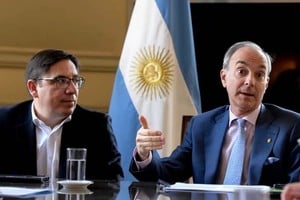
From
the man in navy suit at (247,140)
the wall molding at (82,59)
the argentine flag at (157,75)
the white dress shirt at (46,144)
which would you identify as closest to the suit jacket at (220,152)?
the man in navy suit at (247,140)

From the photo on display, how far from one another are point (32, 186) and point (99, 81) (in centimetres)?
183

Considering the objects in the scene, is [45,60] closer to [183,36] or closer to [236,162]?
[236,162]

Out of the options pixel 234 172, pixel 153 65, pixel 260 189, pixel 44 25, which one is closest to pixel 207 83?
pixel 153 65

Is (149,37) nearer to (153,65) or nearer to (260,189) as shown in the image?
(153,65)

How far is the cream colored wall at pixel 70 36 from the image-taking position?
388 cm

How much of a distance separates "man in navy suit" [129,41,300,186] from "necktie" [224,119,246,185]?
22 mm

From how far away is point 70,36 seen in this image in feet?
12.9

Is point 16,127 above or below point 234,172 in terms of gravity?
above

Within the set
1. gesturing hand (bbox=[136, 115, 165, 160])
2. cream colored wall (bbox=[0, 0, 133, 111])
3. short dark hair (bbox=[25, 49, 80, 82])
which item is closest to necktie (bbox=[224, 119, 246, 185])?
gesturing hand (bbox=[136, 115, 165, 160])

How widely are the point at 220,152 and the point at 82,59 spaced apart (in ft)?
5.08

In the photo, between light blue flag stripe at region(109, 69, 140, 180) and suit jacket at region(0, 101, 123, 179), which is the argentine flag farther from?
suit jacket at region(0, 101, 123, 179)

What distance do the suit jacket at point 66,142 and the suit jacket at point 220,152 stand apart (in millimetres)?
201

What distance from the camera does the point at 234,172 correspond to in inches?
100.0

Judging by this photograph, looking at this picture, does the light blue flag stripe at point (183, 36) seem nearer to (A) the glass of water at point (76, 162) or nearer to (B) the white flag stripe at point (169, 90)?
(B) the white flag stripe at point (169, 90)
